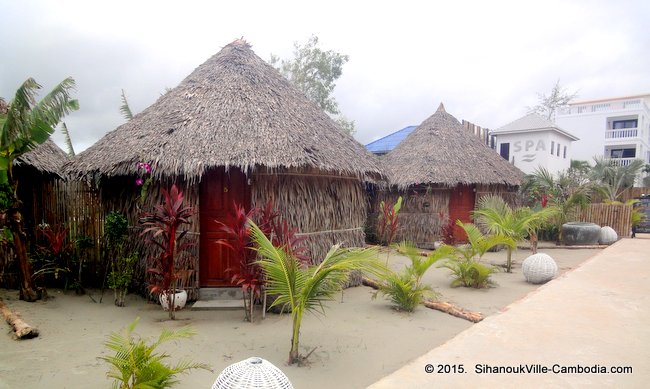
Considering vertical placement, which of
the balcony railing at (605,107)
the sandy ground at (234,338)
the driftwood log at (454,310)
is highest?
the balcony railing at (605,107)

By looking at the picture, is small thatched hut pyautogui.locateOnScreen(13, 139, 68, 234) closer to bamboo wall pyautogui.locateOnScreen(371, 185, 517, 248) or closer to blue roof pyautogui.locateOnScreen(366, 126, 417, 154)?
bamboo wall pyautogui.locateOnScreen(371, 185, 517, 248)

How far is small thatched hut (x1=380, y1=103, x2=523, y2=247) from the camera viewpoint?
12.8 meters

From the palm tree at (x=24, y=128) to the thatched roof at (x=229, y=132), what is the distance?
96 centimetres

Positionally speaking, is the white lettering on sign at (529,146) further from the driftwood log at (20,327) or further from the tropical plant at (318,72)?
the driftwood log at (20,327)

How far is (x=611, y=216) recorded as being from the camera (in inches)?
570

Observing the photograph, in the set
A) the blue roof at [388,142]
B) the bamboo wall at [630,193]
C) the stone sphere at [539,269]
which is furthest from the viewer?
the blue roof at [388,142]

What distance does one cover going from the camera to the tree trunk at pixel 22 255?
225 inches

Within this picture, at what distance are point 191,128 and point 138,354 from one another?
410cm

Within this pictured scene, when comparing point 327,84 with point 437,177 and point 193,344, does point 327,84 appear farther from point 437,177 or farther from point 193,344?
point 193,344

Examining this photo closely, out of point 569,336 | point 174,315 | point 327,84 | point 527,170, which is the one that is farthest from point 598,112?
point 174,315

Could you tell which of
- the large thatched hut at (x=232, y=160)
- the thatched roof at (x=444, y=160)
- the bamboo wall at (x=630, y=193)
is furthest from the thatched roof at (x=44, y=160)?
the bamboo wall at (x=630, y=193)

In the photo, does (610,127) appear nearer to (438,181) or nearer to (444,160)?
(444,160)

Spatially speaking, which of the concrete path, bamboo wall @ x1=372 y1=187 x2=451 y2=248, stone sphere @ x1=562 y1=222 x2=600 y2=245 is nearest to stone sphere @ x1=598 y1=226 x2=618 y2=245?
stone sphere @ x1=562 y1=222 x2=600 y2=245

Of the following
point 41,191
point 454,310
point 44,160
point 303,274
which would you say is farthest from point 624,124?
point 41,191
